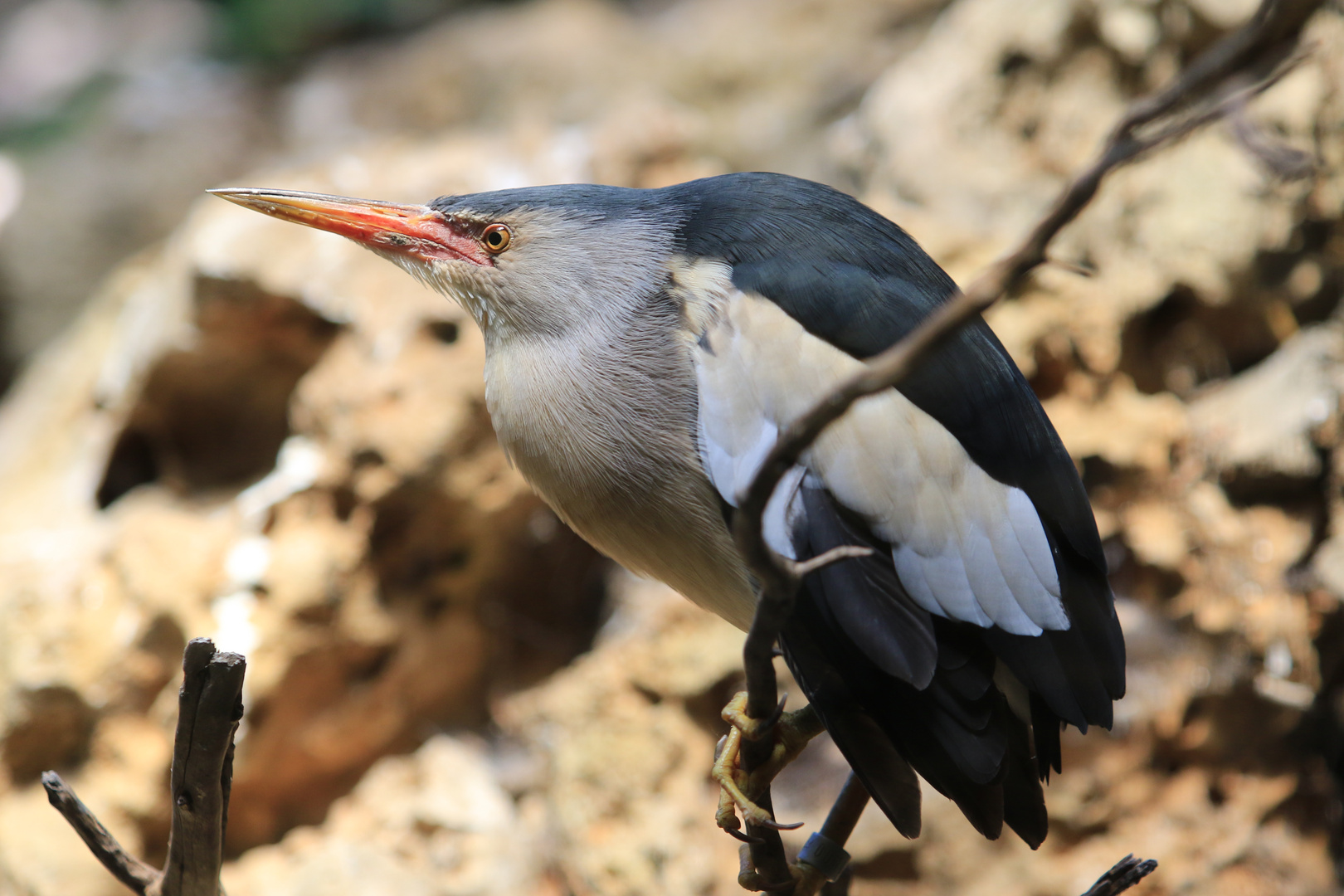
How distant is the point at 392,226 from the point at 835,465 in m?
0.92

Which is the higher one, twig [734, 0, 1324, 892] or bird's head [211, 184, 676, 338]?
bird's head [211, 184, 676, 338]

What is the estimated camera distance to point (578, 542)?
11.6ft

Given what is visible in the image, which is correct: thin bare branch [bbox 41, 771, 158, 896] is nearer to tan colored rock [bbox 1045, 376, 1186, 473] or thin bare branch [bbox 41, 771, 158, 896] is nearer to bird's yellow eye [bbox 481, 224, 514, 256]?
bird's yellow eye [bbox 481, 224, 514, 256]

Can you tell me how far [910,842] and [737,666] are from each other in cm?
62

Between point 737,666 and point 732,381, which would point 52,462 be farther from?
point 732,381

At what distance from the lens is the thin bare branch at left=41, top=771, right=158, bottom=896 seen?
1377mm

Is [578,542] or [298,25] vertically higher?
[298,25]

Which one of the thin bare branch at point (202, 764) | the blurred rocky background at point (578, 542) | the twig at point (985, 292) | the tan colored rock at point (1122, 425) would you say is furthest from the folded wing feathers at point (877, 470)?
the tan colored rock at point (1122, 425)

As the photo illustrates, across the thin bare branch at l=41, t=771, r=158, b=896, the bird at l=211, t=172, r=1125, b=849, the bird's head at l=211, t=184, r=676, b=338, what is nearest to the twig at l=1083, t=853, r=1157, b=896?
the bird at l=211, t=172, r=1125, b=849

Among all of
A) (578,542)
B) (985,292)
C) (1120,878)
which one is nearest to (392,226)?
(985,292)

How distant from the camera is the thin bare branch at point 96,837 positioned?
138cm

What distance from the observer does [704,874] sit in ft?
8.76

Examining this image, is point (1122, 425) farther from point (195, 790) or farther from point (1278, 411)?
point (195, 790)

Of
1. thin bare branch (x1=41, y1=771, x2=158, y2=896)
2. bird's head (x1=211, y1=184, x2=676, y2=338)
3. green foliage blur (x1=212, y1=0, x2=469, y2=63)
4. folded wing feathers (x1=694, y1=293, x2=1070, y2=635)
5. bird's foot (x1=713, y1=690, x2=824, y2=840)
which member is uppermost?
green foliage blur (x1=212, y1=0, x2=469, y2=63)
